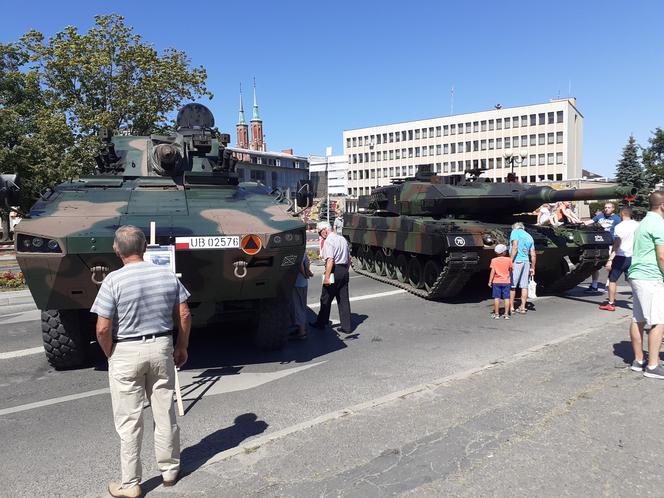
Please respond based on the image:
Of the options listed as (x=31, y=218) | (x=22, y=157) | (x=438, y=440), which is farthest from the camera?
(x=22, y=157)

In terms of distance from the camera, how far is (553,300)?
10148 mm

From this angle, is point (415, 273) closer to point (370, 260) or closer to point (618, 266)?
point (370, 260)

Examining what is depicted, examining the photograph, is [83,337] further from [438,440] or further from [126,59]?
[126,59]

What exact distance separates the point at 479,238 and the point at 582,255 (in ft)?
6.95

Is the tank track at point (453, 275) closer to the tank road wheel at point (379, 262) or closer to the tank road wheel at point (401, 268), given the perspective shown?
the tank road wheel at point (401, 268)

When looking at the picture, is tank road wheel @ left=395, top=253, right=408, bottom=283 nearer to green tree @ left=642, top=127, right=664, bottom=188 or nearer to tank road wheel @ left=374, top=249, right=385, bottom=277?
tank road wheel @ left=374, top=249, right=385, bottom=277

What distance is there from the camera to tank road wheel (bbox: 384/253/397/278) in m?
12.5

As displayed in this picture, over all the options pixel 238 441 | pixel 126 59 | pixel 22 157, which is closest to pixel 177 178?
pixel 238 441

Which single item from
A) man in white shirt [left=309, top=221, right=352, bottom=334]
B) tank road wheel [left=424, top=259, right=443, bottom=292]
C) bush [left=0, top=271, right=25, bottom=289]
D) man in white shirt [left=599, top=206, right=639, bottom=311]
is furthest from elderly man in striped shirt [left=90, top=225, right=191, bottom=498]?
bush [left=0, top=271, right=25, bottom=289]

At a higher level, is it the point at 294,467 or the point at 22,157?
the point at 22,157

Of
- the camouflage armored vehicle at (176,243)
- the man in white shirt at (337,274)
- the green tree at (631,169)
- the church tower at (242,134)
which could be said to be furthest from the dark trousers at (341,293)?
the church tower at (242,134)

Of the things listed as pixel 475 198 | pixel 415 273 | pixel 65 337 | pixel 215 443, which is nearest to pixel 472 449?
pixel 215 443

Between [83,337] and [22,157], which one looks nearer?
[83,337]

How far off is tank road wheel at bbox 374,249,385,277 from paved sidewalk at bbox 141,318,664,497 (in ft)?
27.5
